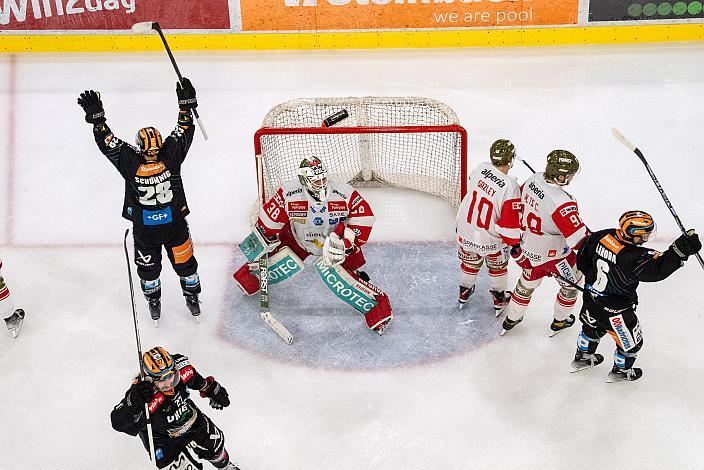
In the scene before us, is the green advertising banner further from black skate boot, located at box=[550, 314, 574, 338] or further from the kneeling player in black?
the kneeling player in black

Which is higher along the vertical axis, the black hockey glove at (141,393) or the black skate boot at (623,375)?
the black hockey glove at (141,393)

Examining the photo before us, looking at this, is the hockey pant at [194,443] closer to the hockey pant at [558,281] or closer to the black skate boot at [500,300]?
the hockey pant at [558,281]

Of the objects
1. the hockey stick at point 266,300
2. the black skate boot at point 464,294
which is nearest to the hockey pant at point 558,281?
the black skate boot at point 464,294

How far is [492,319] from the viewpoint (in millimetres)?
5977

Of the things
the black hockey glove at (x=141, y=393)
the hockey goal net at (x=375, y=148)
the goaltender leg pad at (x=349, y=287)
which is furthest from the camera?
the hockey goal net at (x=375, y=148)

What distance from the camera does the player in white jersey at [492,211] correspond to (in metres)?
5.37

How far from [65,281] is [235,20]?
431 cm

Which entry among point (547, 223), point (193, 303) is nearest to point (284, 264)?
point (193, 303)

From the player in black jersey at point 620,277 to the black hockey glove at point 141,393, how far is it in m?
2.44

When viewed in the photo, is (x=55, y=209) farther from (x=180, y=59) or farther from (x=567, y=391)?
(x=567, y=391)

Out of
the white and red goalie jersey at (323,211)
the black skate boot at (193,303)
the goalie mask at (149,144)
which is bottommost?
the black skate boot at (193,303)

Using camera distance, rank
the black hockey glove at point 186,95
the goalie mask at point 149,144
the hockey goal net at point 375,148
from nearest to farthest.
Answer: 1. the goalie mask at point 149,144
2. the black hockey glove at point 186,95
3. the hockey goal net at point 375,148

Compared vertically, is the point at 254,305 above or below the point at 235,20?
below

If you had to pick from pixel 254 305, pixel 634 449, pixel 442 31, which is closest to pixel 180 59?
pixel 442 31
